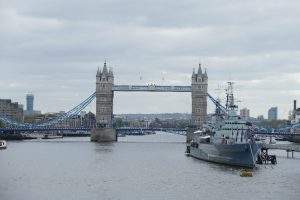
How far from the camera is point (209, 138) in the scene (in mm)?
83000

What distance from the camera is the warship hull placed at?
228 ft

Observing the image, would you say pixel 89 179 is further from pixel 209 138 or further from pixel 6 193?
pixel 209 138

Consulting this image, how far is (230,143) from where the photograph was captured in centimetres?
7362

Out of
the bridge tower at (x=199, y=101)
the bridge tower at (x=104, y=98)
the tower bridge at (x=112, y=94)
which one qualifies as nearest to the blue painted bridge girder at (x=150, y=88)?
the tower bridge at (x=112, y=94)

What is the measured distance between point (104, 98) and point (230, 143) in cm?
8883

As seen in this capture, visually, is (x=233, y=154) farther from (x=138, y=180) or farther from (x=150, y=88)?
(x=150, y=88)

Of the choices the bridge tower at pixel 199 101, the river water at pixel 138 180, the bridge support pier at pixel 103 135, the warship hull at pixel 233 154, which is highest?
the bridge tower at pixel 199 101

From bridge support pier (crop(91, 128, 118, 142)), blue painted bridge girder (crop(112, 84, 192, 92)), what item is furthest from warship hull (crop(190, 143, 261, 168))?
blue painted bridge girder (crop(112, 84, 192, 92))

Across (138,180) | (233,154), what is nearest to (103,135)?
(233,154)

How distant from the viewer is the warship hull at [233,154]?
6956 cm

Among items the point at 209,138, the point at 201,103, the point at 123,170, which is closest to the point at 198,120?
the point at 201,103

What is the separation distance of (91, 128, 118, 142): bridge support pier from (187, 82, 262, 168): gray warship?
59181mm

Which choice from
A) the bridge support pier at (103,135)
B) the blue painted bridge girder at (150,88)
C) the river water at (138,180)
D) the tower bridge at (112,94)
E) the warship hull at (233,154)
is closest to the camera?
the river water at (138,180)

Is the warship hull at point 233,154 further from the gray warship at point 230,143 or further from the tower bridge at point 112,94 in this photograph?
the tower bridge at point 112,94
